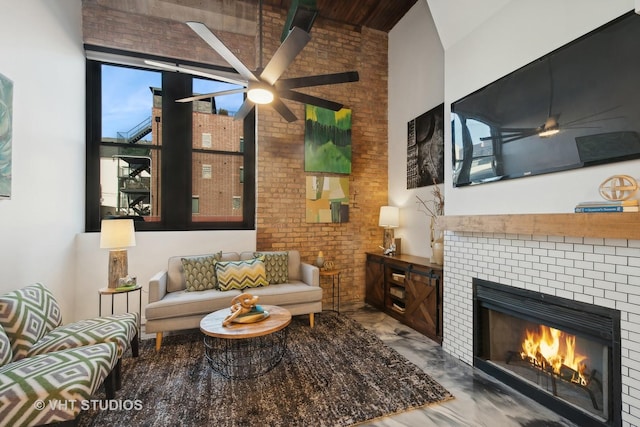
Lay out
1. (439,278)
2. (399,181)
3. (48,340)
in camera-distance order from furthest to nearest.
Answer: (399,181), (439,278), (48,340)

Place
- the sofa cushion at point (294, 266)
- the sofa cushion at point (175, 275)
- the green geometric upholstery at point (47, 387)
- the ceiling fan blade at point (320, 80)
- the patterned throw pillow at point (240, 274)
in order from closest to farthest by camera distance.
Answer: the green geometric upholstery at point (47, 387), the ceiling fan blade at point (320, 80), the patterned throw pillow at point (240, 274), the sofa cushion at point (175, 275), the sofa cushion at point (294, 266)

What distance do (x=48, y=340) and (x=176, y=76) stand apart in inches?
135

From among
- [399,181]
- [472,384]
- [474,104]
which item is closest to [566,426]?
[472,384]

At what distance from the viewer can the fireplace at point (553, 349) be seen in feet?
5.65

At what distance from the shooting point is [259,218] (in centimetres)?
412

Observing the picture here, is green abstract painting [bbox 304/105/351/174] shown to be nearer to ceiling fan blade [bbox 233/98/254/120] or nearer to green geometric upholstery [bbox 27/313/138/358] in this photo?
ceiling fan blade [bbox 233/98/254/120]

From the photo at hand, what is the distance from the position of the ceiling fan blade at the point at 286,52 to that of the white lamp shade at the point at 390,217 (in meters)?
2.60

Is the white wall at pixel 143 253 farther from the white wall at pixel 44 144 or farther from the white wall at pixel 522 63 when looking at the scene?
the white wall at pixel 522 63

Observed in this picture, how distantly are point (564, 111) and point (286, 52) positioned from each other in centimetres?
193

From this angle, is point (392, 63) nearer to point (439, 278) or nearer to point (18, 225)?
point (439, 278)

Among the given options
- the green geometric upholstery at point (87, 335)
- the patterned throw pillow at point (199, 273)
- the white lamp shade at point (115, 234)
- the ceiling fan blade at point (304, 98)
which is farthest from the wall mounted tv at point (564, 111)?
the white lamp shade at point (115, 234)

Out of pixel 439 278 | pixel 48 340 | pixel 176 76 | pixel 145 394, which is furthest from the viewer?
pixel 176 76

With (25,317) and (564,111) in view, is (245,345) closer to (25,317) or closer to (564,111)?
(25,317)

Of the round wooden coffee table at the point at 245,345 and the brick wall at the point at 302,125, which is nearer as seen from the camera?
the round wooden coffee table at the point at 245,345
